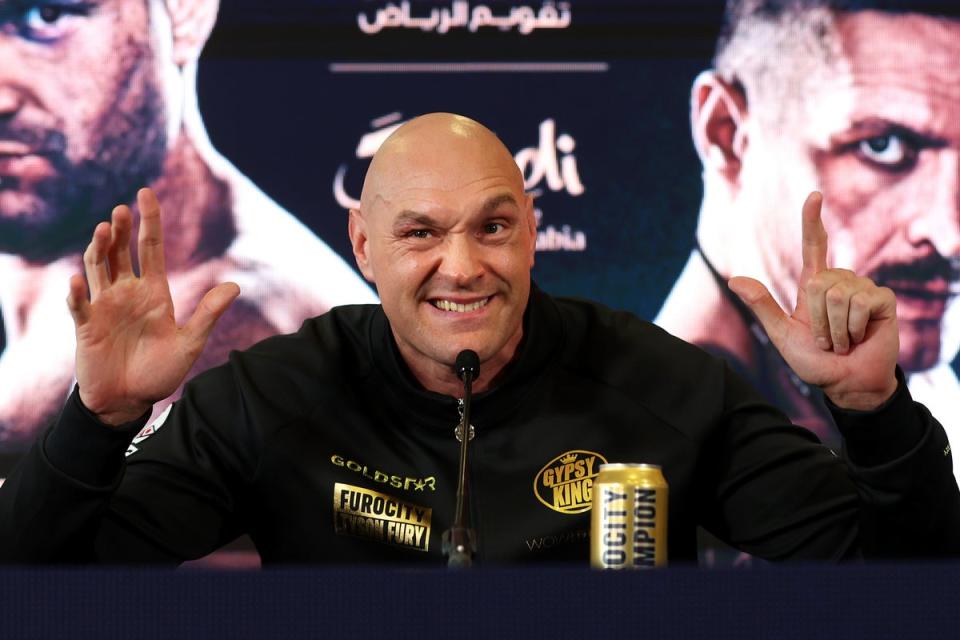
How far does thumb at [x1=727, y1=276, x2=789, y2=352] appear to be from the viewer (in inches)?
68.5

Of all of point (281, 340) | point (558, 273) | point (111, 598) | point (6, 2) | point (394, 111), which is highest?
point (6, 2)

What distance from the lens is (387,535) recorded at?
6.35 ft

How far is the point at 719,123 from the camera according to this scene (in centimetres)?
291

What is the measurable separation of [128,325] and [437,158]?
1.76 feet

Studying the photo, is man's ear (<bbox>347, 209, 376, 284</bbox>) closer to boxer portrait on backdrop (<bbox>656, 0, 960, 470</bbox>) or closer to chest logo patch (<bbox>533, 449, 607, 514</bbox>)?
chest logo patch (<bbox>533, 449, 607, 514</bbox>)

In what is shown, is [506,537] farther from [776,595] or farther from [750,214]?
[750,214]

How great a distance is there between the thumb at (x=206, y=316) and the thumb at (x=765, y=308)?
0.65 meters

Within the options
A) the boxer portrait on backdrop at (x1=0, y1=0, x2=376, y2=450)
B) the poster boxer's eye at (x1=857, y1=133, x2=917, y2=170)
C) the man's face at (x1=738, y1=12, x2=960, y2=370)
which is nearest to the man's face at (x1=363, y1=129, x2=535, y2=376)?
the boxer portrait on backdrop at (x1=0, y1=0, x2=376, y2=450)

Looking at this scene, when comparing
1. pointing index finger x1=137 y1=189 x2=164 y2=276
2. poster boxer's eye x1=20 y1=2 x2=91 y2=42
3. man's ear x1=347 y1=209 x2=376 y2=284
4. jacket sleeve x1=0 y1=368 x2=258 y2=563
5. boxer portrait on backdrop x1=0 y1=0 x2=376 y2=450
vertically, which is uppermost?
poster boxer's eye x1=20 y1=2 x2=91 y2=42

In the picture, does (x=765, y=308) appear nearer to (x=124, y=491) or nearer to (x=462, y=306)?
(x=462, y=306)

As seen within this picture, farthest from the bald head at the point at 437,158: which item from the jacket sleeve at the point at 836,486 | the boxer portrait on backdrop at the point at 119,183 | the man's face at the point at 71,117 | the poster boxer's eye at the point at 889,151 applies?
the poster boxer's eye at the point at 889,151

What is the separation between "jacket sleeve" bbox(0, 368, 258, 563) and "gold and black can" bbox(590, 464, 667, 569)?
0.60m

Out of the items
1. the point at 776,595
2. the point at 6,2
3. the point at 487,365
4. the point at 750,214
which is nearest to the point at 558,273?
the point at 750,214

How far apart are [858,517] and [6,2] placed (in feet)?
6.87
